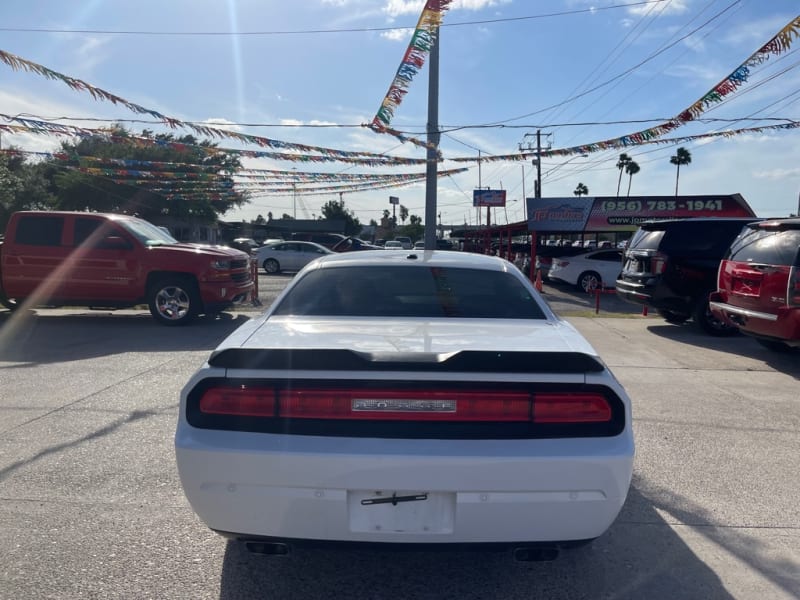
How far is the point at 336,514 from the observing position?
7.98 feet

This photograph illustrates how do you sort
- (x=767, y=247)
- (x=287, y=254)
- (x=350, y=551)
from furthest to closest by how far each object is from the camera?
(x=287, y=254) < (x=767, y=247) < (x=350, y=551)

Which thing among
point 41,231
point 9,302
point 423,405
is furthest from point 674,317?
point 9,302

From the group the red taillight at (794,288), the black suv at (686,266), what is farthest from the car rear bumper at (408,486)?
the black suv at (686,266)

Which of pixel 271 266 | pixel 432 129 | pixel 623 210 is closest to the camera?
pixel 432 129

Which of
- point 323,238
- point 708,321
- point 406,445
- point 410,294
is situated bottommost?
point 708,321

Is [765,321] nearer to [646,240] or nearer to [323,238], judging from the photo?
[646,240]

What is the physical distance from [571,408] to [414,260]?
1.84 meters

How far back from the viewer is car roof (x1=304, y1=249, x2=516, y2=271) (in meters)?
4.09

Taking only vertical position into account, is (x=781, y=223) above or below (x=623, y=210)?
below

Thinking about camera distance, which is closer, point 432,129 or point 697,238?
point 697,238

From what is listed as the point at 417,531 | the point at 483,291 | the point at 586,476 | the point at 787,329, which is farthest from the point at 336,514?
the point at 787,329

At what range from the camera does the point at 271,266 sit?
24.9 metres

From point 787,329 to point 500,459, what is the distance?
5.78 metres

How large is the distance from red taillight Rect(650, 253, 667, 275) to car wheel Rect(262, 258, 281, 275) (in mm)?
17230
